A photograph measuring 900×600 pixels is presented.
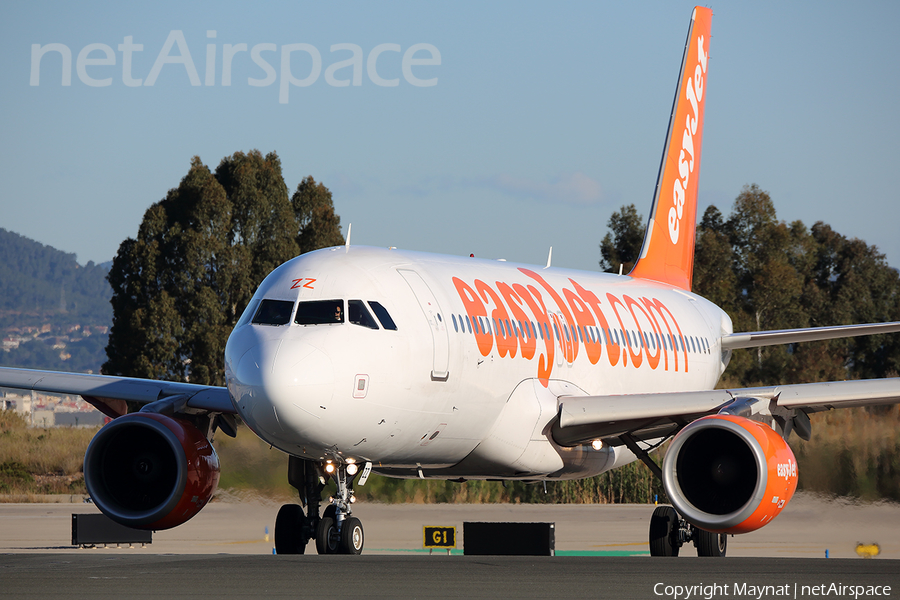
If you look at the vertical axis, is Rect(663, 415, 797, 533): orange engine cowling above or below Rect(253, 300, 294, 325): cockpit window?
below

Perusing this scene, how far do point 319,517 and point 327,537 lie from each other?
1.79 metres

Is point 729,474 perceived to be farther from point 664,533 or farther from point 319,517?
point 319,517

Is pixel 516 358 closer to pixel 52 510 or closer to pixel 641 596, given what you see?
pixel 641 596

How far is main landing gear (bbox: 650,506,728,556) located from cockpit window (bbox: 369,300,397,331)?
→ 19.1 feet

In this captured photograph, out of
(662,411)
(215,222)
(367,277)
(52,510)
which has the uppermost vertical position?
(215,222)

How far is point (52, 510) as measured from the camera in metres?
29.8

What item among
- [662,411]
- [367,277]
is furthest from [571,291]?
[367,277]

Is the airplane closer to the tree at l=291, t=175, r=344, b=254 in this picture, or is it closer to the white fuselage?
the white fuselage

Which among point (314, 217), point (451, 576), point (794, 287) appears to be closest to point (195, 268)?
point (314, 217)

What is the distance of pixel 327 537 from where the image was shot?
570 inches

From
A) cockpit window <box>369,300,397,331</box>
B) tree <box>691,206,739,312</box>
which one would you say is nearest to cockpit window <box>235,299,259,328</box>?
cockpit window <box>369,300,397,331</box>

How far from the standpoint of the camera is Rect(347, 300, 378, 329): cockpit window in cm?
1379

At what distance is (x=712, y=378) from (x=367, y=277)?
38.4ft

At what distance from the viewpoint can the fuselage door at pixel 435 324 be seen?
14750mm
